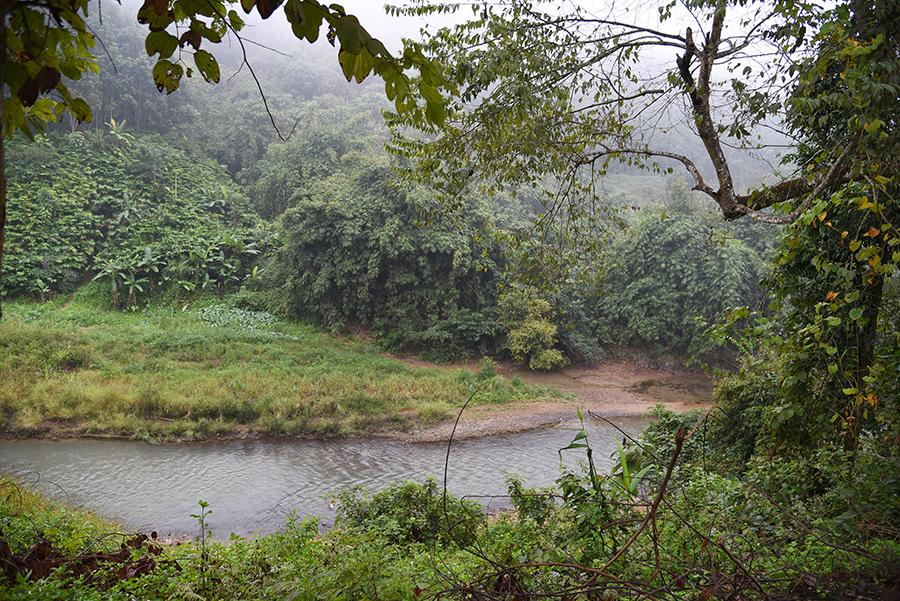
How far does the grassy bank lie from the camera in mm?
10242

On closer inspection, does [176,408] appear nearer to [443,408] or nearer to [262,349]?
[262,349]

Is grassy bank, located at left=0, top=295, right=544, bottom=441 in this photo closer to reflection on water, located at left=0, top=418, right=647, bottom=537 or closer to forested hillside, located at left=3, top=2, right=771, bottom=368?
reflection on water, located at left=0, top=418, right=647, bottom=537

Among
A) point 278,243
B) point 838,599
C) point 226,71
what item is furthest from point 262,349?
point 226,71

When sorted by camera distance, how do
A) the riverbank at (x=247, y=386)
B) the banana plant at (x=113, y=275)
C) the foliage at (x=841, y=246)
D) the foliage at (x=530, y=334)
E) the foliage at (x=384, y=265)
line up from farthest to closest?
the banana plant at (x=113, y=275)
the foliage at (x=384, y=265)
the foliage at (x=530, y=334)
the riverbank at (x=247, y=386)
the foliage at (x=841, y=246)

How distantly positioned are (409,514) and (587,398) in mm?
10527

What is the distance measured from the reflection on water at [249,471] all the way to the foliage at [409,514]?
2079 mm

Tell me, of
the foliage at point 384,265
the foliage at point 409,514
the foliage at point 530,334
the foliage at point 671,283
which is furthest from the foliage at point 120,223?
the foliage at point 409,514

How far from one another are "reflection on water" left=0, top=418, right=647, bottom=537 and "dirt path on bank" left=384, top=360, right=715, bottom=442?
64cm

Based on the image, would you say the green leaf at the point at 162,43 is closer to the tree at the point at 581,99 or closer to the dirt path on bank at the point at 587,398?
the tree at the point at 581,99

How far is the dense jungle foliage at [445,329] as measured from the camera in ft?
8.32

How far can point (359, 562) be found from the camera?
2693 millimetres

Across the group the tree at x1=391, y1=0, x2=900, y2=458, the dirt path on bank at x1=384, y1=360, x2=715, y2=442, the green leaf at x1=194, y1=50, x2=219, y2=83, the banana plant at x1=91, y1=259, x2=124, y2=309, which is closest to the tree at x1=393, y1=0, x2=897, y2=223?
the tree at x1=391, y1=0, x2=900, y2=458

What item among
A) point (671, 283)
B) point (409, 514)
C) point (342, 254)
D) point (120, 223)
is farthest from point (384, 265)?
point (409, 514)

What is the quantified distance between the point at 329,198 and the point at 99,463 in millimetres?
11257
